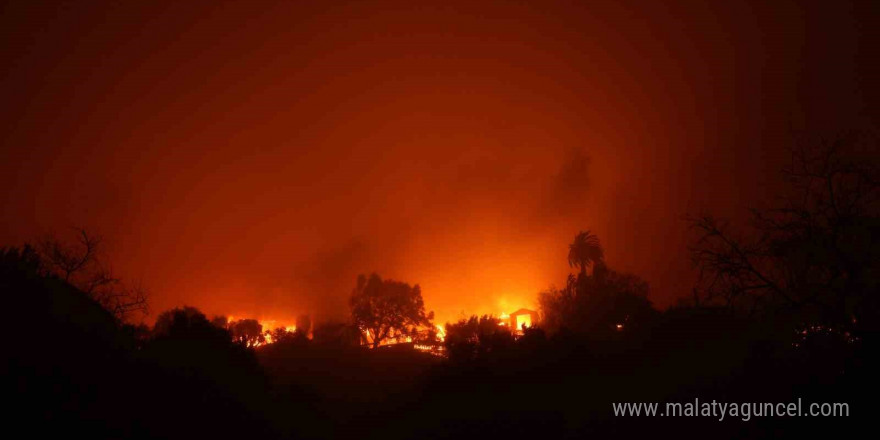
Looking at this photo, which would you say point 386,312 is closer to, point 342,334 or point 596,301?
point 342,334

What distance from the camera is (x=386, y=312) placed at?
66.2 m

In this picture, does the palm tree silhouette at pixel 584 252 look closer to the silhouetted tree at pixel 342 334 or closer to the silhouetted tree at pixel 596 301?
the silhouetted tree at pixel 596 301

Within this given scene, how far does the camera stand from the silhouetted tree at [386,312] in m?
65.8

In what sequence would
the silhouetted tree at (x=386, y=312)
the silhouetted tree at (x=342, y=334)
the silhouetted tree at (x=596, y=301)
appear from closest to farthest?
the silhouetted tree at (x=596, y=301), the silhouetted tree at (x=342, y=334), the silhouetted tree at (x=386, y=312)

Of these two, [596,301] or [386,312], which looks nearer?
[596,301]

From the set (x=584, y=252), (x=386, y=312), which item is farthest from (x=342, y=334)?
(x=584, y=252)

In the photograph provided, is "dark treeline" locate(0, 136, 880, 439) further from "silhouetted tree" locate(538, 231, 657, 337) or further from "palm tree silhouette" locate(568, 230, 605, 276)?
"palm tree silhouette" locate(568, 230, 605, 276)

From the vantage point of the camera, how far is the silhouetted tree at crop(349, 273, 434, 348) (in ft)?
216

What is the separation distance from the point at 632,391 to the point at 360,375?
28.2 m

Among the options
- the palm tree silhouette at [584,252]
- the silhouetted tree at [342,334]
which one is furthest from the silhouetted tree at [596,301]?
the silhouetted tree at [342,334]

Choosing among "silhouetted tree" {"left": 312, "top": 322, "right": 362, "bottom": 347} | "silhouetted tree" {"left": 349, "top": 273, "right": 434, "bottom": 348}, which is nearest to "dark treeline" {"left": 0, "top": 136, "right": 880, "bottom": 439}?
"silhouetted tree" {"left": 312, "top": 322, "right": 362, "bottom": 347}

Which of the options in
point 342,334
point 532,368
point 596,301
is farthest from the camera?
point 342,334

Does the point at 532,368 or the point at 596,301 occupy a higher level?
the point at 596,301

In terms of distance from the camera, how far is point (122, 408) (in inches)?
408
